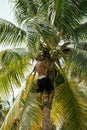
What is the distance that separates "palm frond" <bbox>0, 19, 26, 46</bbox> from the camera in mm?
13922

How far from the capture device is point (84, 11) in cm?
1390

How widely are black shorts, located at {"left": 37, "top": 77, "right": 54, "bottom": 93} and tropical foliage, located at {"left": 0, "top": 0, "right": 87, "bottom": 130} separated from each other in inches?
10.4

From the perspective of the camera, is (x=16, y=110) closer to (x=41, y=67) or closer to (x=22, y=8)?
(x=41, y=67)

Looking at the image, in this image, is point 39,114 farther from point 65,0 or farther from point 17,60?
point 65,0

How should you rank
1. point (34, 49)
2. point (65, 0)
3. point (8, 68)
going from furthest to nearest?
1. point (8, 68)
2. point (65, 0)
3. point (34, 49)

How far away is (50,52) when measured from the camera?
42.3ft

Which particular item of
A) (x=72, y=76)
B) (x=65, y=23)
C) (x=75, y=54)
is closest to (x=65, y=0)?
(x=65, y=23)

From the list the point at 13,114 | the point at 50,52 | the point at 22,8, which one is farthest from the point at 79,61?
the point at 22,8

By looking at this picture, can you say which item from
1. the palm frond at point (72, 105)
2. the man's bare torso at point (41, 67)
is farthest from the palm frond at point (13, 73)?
the palm frond at point (72, 105)

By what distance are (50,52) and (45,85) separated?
3.32 feet

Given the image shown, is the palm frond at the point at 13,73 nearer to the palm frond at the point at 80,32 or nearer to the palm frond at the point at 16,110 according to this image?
the palm frond at the point at 16,110

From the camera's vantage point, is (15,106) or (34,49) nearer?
(34,49)

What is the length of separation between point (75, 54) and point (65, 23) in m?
1.36

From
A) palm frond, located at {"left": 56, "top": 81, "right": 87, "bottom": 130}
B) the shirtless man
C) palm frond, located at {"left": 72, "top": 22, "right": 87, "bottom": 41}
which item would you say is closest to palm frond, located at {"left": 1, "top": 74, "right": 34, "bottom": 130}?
the shirtless man
